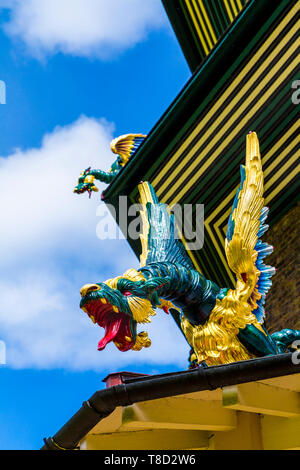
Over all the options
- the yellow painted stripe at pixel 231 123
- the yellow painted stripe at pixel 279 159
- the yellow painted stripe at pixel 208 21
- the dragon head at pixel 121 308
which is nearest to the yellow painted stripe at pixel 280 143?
the yellow painted stripe at pixel 279 159

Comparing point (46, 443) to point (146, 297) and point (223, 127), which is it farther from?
point (223, 127)

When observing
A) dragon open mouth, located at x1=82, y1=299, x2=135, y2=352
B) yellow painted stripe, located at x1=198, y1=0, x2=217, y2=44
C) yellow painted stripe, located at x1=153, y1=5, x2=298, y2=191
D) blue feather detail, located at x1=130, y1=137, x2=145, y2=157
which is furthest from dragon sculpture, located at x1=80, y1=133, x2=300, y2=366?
yellow painted stripe, located at x1=198, y1=0, x2=217, y2=44

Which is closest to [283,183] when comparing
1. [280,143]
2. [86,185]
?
[280,143]

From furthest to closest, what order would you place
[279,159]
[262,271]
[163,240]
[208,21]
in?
[208,21] < [279,159] < [163,240] < [262,271]

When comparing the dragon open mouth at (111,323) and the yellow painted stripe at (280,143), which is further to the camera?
the yellow painted stripe at (280,143)

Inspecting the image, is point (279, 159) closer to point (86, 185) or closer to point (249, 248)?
point (249, 248)

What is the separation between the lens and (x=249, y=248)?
6.27 metres

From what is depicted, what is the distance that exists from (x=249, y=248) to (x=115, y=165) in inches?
141

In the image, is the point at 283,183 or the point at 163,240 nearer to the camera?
the point at 163,240

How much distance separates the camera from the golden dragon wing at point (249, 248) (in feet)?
20.6

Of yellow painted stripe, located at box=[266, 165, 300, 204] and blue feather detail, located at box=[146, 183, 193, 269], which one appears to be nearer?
blue feather detail, located at box=[146, 183, 193, 269]

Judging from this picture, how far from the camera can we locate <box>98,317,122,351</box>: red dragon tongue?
5.34 meters

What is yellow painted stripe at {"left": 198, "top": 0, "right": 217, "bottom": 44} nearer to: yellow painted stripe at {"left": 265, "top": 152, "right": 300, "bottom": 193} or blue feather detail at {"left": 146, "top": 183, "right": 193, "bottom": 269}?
yellow painted stripe at {"left": 265, "top": 152, "right": 300, "bottom": 193}

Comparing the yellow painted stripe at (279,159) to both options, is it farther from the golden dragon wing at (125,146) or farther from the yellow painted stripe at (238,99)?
the golden dragon wing at (125,146)
